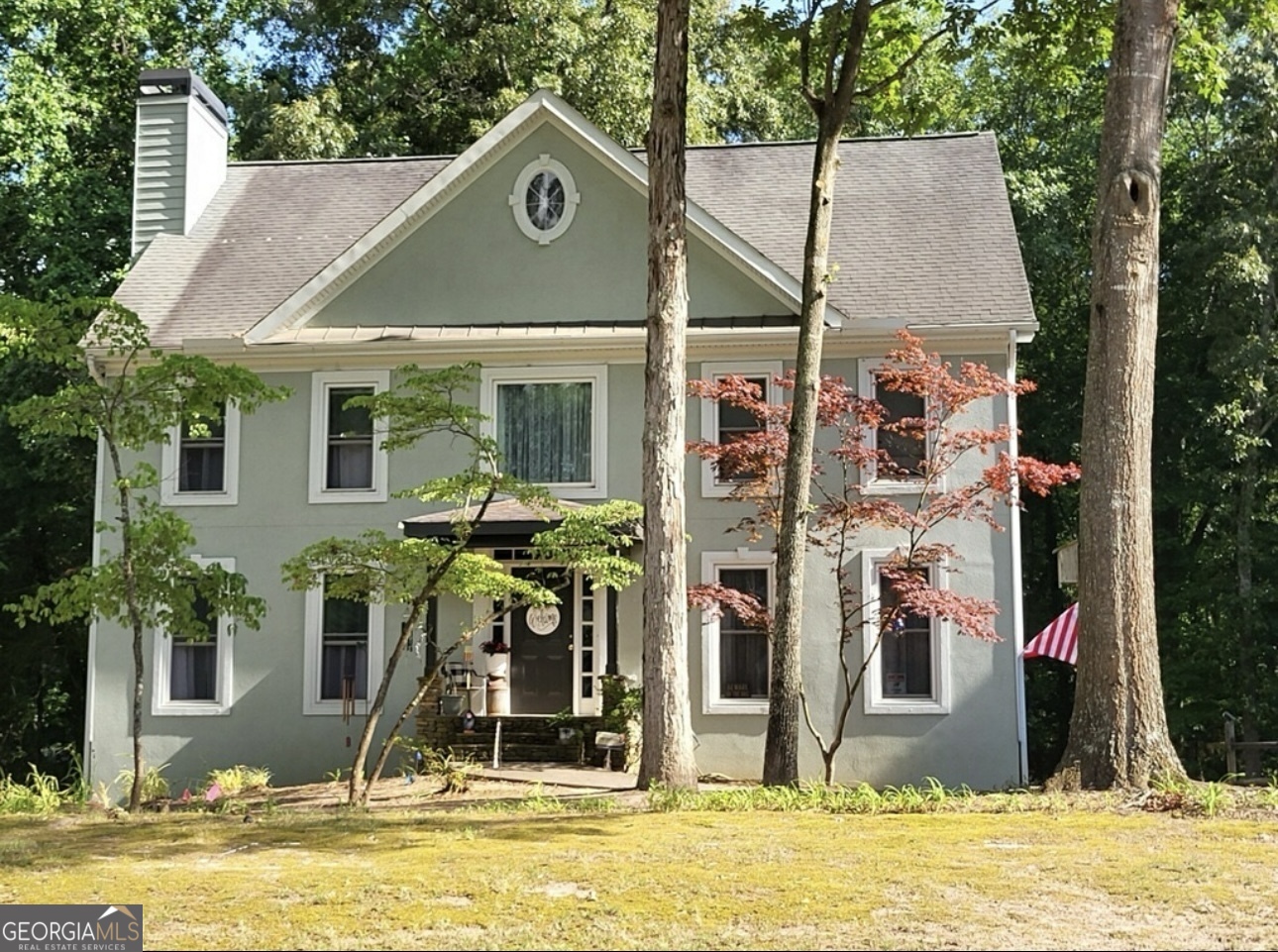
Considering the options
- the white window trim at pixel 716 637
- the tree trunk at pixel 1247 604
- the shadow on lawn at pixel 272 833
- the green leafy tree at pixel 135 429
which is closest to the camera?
the shadow on lawn at pixel 272 833

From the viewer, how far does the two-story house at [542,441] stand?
680 inches

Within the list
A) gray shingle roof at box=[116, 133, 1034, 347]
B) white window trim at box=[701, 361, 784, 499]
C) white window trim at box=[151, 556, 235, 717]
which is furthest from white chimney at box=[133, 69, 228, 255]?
white window trim at box=[701, 361, 784, 499]

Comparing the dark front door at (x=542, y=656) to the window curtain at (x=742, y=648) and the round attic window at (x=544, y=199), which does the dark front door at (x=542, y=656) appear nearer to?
the window curtain at (x=742, y=648)

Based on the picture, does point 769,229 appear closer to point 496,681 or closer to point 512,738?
point 496,681

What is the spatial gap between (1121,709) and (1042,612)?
60.6 feet

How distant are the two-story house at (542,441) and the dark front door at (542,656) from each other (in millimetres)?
28

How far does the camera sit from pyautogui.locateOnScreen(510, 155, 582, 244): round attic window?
18.5 metres

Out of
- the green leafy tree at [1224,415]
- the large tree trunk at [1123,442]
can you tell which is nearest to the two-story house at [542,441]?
the large tree trunk at [1123,442]

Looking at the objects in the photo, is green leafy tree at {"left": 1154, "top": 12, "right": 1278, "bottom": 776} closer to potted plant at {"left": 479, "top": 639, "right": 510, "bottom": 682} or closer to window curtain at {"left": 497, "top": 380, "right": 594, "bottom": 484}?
window curtain at {"left": 497, "top": 380, "right": 594, "bottom": 484}

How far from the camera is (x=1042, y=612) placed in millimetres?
28047

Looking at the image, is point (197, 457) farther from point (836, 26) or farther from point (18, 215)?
point (836, 26)

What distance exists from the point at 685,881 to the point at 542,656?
11.0 meters

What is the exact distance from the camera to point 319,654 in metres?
18.0
